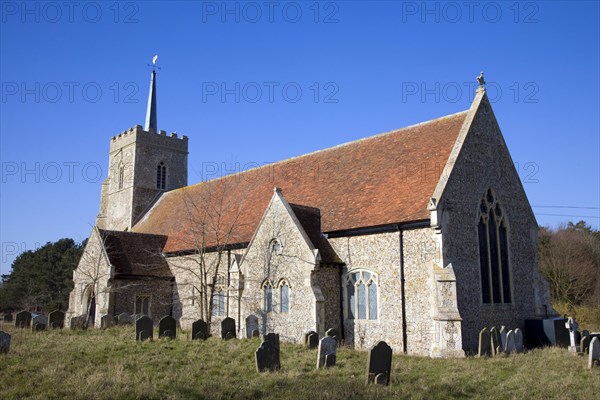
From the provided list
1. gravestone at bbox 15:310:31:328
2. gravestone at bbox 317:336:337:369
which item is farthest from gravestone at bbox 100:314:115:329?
gravestone at bbox 317:336:337:369

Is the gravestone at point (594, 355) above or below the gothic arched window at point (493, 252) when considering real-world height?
below

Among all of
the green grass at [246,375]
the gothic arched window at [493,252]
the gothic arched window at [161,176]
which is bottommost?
the green grass at [246,375]

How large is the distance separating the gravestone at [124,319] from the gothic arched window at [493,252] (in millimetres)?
15263

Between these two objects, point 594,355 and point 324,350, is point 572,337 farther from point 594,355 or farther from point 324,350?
point 324,350

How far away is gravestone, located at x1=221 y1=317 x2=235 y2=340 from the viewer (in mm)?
18328

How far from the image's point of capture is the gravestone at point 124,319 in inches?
904

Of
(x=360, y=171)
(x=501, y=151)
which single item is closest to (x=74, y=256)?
(x=360, y=171)

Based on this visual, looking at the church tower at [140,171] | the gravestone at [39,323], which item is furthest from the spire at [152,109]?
the gravestone at [39,323]

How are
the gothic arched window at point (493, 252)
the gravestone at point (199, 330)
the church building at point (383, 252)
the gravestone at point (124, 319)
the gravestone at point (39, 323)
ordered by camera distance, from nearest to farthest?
the church building at point (383, 252) < the gothic arched window at point (493, 252) < the gravestone at point (199, 330) < the gravestone at point (39, 323) < the gravestone at point (124, 319)

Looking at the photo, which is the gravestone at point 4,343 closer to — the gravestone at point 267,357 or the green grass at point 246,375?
the green grass at point 246,375

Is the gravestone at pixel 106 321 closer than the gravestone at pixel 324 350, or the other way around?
the gravestone at pixel 324 350

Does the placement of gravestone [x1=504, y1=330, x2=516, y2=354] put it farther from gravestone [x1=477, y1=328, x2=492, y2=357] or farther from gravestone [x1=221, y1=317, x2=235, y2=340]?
gravestone [x1=221, y1=317, x2=235, y2=340]

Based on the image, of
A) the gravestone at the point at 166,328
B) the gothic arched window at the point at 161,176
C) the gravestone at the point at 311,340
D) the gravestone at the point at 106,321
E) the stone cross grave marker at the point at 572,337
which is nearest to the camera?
the gravestone at the point at 311,340

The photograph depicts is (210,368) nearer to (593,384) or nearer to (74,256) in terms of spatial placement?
(593,384)
